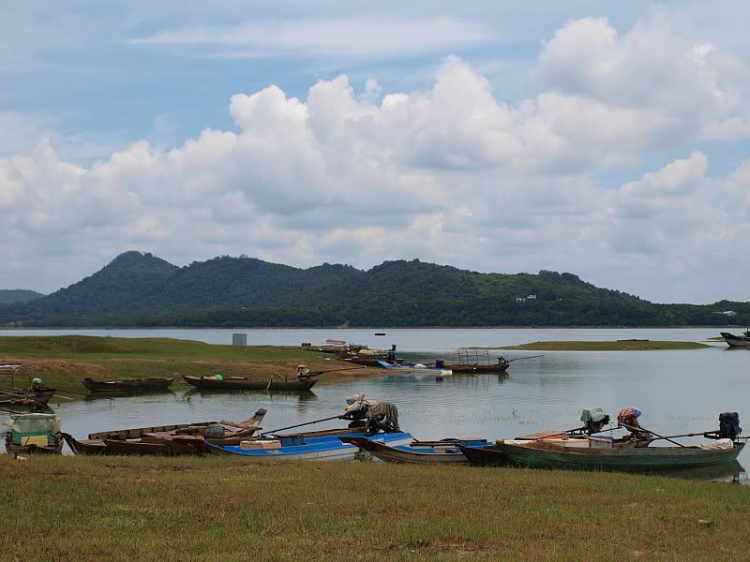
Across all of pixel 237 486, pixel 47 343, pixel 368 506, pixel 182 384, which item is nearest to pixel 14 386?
pixel 182 384

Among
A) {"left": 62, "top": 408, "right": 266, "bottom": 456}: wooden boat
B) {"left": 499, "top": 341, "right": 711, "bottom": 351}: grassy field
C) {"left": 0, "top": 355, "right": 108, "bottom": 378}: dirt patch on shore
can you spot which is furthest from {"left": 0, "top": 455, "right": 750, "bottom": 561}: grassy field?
{"left": 499, "top": 341, "right": 711, "bottom": 351}: grassy field

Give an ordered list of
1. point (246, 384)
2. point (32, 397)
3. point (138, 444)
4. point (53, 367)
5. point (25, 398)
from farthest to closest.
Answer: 1. point (246, 384)
2. point (53, 367)
3. point (32, 397)
4. point (25, 398)
5. point (138, 444)

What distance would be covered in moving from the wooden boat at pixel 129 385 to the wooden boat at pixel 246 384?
1966mm

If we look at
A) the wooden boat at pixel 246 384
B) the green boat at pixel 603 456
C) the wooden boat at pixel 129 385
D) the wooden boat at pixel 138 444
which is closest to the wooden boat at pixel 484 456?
the green boat at pixel 603 456

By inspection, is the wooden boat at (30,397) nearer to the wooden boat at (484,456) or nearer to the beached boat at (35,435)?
the beached boat at (35,435)

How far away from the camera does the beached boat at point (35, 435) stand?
78.8ft

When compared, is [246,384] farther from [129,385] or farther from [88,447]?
[88,447]

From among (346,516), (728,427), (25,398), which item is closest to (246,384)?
(25,398)

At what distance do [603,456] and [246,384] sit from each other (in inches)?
1378

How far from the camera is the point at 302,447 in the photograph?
26078 mm

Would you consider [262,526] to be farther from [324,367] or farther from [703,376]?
[703,376]

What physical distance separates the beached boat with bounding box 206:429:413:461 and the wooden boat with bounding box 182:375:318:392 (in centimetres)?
2708

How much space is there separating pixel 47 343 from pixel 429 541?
5974 cm

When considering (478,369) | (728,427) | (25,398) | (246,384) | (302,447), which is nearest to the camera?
(302,447)
